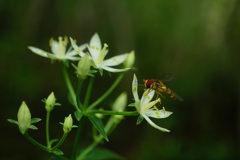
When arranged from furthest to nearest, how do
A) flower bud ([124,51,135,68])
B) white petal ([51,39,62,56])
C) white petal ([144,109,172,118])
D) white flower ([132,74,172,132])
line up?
flower bud ([124,51,135,68]) → white petal ([51,39,62,56]) → white petal ([144,109,172,118]) → white flower ([132,74,172,132])

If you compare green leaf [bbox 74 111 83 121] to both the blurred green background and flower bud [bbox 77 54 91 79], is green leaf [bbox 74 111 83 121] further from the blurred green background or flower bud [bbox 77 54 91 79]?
the blurred green background

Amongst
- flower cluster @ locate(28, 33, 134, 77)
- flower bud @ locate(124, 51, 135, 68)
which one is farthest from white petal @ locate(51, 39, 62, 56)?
flower bud @ locate(124, 51, 135, 68)

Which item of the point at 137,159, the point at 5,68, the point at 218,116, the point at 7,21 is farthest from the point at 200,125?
the point at 7,21

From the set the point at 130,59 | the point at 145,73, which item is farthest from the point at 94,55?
the point at 145,73

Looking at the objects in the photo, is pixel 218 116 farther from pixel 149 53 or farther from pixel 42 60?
pixel 42 60

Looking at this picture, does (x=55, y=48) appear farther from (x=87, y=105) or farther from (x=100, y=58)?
(x=87, y=105)

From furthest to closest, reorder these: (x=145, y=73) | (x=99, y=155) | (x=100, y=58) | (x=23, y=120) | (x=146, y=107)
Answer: (x=145, y=73) < (x=99, y=155) < (x=100, y=58) < (x=146, y=107) < (x=23, y=120)

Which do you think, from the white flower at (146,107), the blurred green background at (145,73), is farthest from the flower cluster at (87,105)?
the blurred green background at (145,73)

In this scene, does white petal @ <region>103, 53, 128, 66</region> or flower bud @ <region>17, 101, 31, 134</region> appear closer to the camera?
flower bud @ <region>17, 101, 31, 134</region>

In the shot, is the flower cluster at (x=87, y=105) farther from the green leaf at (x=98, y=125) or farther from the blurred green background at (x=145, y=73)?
the blurred green background at (x=145, y=73)
